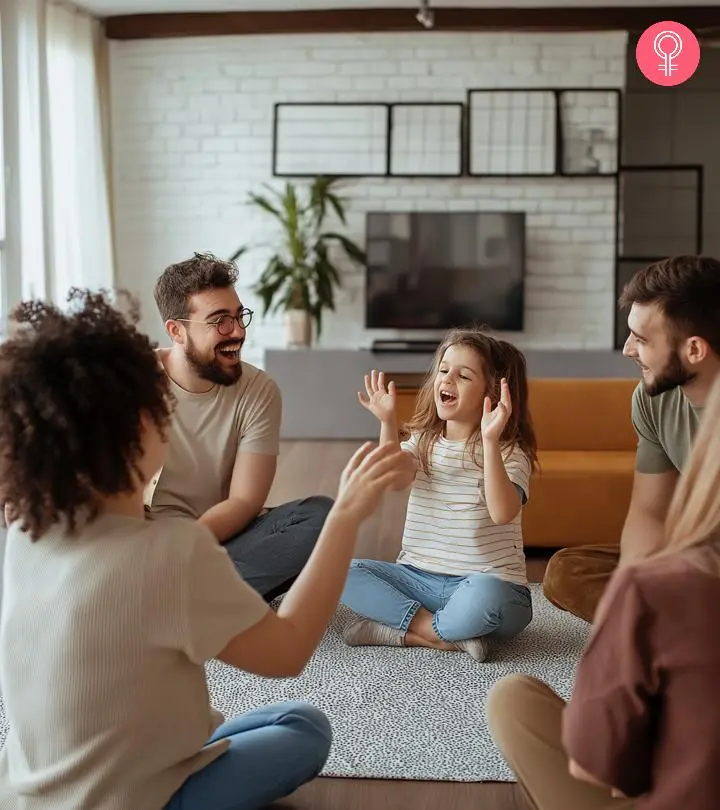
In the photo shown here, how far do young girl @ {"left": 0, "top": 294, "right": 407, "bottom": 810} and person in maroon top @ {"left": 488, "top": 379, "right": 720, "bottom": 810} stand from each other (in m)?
0.44

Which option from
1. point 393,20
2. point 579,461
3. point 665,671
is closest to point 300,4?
point 393,20

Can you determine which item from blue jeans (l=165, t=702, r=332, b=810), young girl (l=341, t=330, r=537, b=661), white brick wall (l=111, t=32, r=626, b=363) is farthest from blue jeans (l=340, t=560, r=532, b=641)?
white brick wall (l=111, t=32, r=626, b=363)

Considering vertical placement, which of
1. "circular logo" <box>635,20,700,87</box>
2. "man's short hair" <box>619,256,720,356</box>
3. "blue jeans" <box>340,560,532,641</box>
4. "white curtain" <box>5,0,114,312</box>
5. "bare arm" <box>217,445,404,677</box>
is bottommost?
"blue jeans" <box>340,560,532,641</box>

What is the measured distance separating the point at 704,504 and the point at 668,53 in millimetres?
6033

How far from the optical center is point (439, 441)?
2689 millimetres

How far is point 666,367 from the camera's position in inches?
89.4

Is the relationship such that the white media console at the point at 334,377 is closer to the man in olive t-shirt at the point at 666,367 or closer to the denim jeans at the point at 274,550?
the denim jeans at the point at 274,550

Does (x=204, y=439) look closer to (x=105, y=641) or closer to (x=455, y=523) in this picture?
(x=455, y=523)

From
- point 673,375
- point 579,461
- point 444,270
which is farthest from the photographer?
point 444,270

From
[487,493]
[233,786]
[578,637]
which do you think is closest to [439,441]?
[487,493]

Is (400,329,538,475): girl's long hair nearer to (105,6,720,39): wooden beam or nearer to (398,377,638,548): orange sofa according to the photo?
(398,377,638,548): orange sofa

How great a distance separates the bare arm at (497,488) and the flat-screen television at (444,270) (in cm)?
426

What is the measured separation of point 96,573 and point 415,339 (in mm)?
5649

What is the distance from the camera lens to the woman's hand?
1.45m
